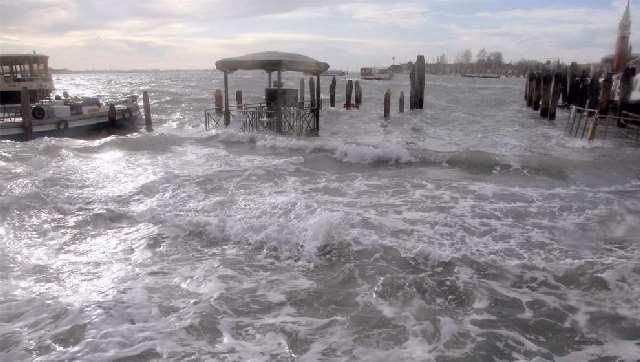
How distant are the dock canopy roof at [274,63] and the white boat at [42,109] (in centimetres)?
704

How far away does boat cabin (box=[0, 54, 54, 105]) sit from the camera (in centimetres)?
2309

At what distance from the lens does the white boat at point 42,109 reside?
18766 mm

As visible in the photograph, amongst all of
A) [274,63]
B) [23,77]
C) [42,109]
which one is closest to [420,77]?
[274,63]

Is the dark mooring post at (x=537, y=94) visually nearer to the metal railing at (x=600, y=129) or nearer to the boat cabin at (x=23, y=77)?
the metal railing at (x=600, y=129)

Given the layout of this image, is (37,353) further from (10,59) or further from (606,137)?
(10,59)

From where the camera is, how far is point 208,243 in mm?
7336

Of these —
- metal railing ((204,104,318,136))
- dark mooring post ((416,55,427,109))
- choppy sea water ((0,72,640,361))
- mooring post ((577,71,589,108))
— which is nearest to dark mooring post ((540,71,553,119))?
mooring post ((577,71,589,108))

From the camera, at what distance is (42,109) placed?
778 inches

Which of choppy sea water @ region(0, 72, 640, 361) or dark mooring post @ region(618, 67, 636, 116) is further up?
dark mooring post @ region(618, 67, 636, 116)

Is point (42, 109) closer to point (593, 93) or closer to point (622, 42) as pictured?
point (593, 93)

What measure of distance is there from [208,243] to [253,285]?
1.72m

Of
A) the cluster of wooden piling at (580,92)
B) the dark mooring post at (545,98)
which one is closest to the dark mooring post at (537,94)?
the cluster of wooden piling at (580,92)

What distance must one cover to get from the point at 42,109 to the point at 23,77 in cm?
587

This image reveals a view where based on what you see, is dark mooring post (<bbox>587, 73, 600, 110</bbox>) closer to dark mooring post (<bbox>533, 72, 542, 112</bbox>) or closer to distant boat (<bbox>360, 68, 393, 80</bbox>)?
dark mooring post (<bbox>533, 72, 542, 112</bbox>)
